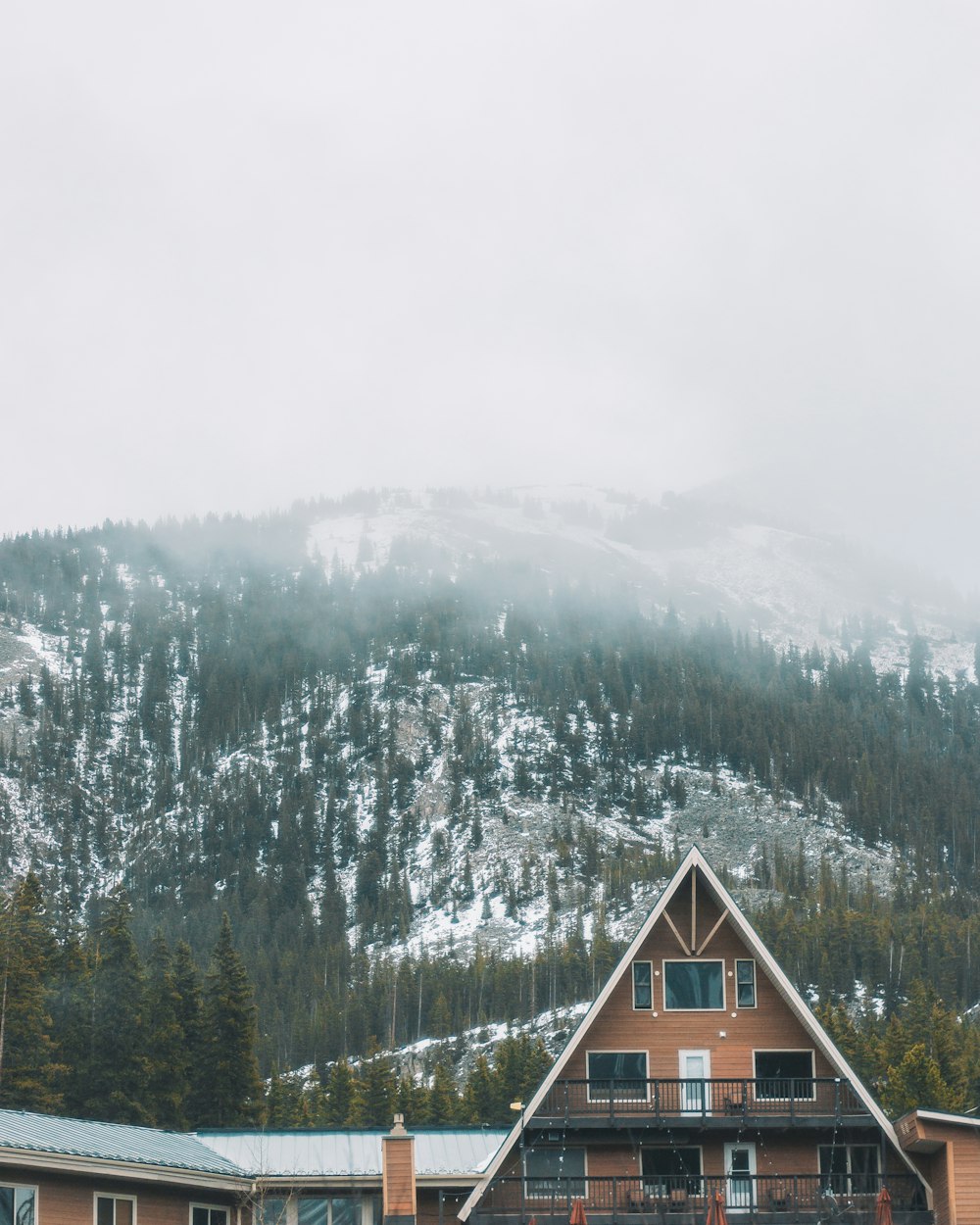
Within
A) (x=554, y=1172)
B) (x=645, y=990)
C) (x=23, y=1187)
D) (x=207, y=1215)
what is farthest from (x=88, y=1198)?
(x=645, y=990)

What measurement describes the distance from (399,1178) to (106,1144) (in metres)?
8.77

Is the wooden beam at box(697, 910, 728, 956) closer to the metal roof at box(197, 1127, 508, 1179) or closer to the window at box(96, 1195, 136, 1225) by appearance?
the metal roof at box(197, 1127, 508, 1179)

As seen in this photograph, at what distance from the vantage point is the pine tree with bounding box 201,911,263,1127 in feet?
326

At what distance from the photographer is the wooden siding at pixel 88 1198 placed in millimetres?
45531

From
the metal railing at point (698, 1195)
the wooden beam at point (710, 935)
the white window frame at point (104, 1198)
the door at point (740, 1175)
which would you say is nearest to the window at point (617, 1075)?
the metal railing at point (698, 1195)

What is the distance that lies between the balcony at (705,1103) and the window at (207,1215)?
1010 centimetres

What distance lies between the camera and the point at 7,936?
9494cm

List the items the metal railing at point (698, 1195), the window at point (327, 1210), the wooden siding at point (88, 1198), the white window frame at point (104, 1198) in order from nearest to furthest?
the wooden siding at point (88, 1198) < the white window frame at point (104, 1198) < the metal railing at point (698, 1195) < the window at point (327, 1210)

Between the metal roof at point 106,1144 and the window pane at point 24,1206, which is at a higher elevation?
the metal roof at point 106,1144

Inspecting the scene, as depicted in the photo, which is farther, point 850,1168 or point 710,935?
point 710,935

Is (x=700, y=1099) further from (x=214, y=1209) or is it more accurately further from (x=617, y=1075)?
(x=214, y=1209)

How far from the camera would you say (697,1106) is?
54844mm

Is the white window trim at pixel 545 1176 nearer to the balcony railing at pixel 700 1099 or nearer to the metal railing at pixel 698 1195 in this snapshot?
the metal railing at pixel 698 1195

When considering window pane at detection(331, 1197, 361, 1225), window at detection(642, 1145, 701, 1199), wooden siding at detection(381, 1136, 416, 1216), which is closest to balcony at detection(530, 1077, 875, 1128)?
window at detection(642, 1145, 701, 1199)
